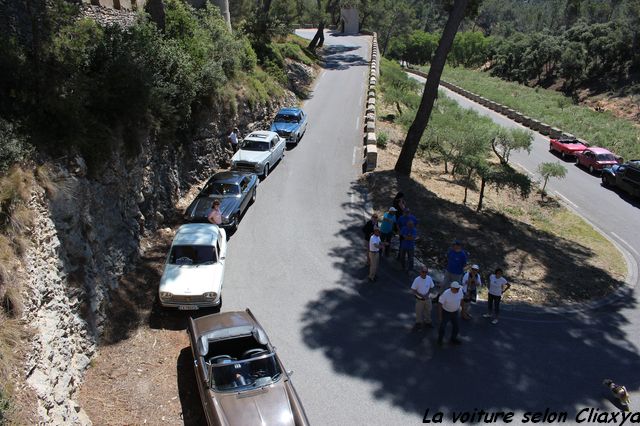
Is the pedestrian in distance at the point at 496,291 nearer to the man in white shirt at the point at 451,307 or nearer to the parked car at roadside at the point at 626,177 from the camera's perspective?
the man in white shirt at the point at 451,307

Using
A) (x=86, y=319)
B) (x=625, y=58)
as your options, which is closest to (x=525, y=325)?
(x=86, y=319)

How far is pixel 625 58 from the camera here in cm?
5688

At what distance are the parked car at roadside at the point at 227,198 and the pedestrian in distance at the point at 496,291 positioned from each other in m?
8.25

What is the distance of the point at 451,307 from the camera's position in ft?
35.3

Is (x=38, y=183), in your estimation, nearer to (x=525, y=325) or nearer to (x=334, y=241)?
(x=334, y=241)

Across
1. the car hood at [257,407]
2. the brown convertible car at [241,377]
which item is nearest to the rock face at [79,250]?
the brown convertible car at [241,377]

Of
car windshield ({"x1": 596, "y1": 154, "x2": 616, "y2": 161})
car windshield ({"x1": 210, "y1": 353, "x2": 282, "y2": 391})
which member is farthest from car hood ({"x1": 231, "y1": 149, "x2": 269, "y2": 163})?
car windshield ({"x1": 596, "y1": 154, "x2": 616, "y2": 161})

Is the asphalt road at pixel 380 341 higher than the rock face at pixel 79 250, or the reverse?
the rock face at pixel 79 250

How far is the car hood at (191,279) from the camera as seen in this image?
11.7 m

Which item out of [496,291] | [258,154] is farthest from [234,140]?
[496,291]

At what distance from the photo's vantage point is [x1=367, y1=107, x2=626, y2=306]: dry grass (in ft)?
49.5

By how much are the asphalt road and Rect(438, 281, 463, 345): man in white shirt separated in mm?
402

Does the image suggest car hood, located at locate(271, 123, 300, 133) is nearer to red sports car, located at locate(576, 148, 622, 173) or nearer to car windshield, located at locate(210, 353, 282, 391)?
car windshield, located at locate(210, 353, 282, 391)

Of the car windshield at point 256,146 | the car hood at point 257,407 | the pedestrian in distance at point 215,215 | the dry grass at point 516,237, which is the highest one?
the car windshield at point 256,146
